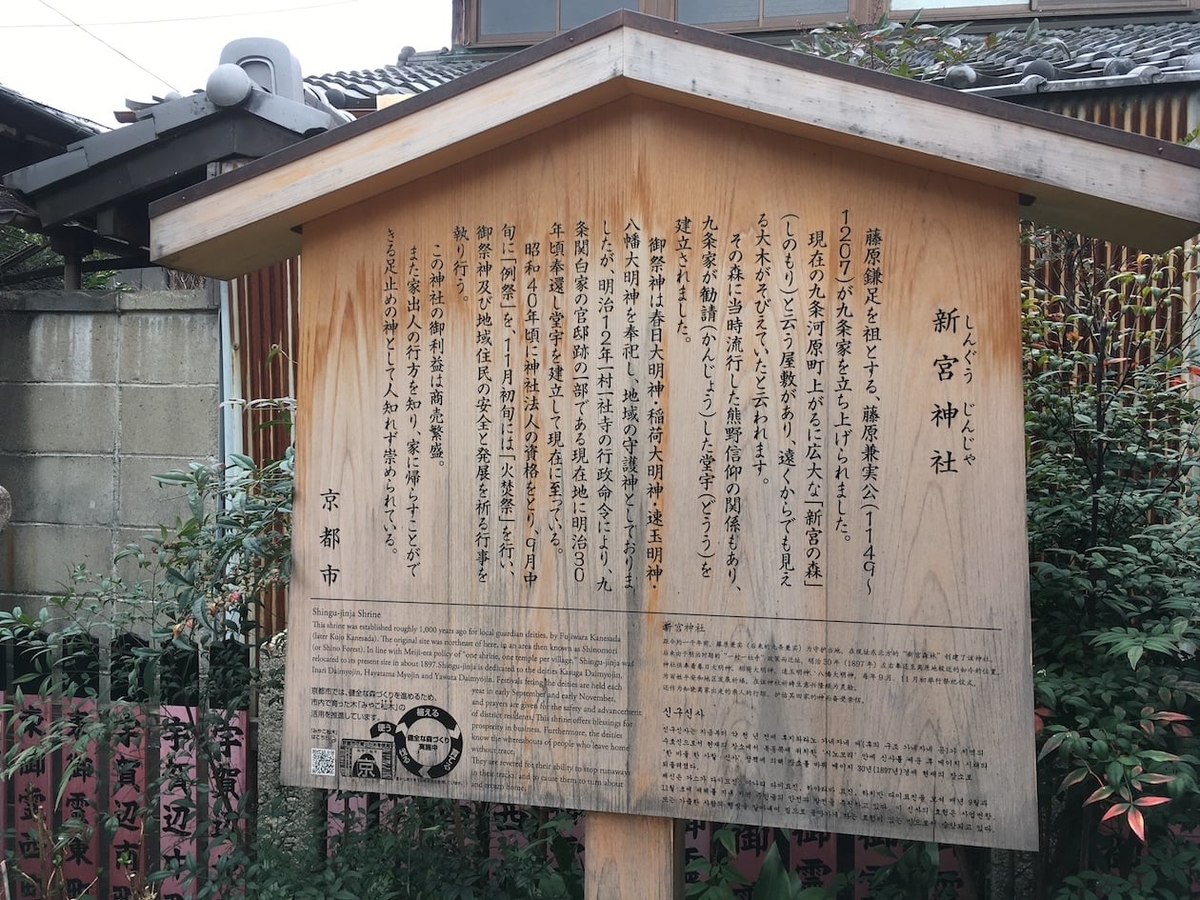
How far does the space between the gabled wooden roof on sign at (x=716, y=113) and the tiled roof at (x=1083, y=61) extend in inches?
99.0

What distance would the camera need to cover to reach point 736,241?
9.37 ft

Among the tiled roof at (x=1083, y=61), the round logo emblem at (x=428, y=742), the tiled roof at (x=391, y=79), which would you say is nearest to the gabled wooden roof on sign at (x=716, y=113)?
the round logo emblem at (x=428, y=742)

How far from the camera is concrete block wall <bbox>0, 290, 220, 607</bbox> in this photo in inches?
217

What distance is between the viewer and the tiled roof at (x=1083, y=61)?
4.74m

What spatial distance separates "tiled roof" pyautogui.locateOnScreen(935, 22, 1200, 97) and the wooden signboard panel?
275 centimetres

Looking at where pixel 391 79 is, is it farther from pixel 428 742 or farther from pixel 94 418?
pixel 428 742

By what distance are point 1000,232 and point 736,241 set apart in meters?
0.78

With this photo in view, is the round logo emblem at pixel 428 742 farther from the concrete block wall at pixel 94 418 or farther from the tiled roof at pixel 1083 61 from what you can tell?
the tiled roof at pixel 1083 61

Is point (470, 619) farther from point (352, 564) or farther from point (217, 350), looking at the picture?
point (217, 350)

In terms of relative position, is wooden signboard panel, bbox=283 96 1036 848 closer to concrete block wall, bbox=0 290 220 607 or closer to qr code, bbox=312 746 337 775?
qr code, bbox=312 746 337 775

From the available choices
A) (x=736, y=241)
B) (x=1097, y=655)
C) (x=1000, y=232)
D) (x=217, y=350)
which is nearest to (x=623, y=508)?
(x=736, y=241)

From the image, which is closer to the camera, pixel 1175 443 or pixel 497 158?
pixel 497 158

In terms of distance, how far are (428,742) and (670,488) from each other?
1185 mm

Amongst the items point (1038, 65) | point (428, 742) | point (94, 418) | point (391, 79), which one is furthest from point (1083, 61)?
point (94, 418)
